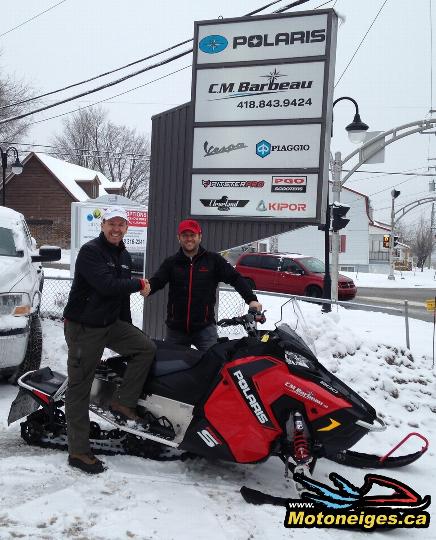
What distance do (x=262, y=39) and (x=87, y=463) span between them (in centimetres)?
535

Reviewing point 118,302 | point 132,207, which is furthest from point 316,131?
point 132,207

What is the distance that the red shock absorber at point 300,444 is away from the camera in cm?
333

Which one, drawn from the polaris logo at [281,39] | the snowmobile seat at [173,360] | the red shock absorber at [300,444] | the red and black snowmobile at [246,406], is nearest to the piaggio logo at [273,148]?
the polaris logo at [281,39]

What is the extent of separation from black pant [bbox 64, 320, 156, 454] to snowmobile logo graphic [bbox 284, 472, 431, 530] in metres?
1.34

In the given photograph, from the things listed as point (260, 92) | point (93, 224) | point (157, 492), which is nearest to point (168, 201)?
point (260, 92)

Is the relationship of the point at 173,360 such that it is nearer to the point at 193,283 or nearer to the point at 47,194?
the point at 193,283

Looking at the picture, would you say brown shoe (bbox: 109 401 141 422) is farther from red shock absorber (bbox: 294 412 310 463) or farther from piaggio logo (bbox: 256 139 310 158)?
piaggio logo (bbox: 256 139 310 158)

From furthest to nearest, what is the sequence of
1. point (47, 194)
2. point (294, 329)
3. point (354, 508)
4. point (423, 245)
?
point (423, 245), point (47, 194), point (294, 329), point (354, 508)

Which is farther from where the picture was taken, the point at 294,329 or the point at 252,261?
the point at 252,261

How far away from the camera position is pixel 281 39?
6473mm

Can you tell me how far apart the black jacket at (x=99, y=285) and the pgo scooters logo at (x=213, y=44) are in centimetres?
395

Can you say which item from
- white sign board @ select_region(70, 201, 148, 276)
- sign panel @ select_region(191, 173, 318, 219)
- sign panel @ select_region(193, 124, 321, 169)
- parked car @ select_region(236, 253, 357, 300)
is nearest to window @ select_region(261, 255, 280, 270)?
parked car @ select_region(236, 253, 357, 300)

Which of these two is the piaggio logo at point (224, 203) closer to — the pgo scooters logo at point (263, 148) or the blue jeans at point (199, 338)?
the pgo scooters logo at point (263, 148)

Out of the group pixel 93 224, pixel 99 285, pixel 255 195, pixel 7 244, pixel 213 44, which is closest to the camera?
pixel 99 285
